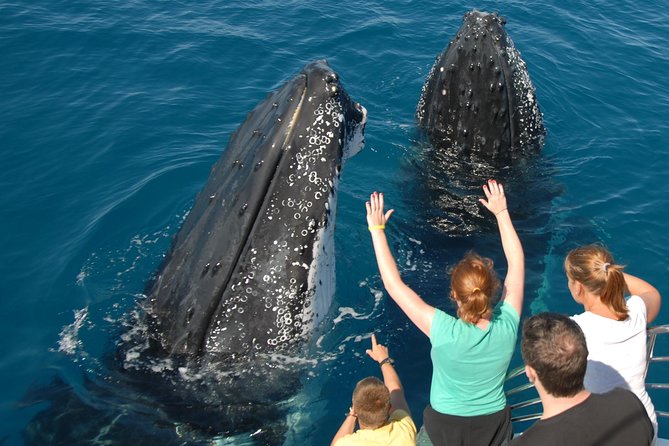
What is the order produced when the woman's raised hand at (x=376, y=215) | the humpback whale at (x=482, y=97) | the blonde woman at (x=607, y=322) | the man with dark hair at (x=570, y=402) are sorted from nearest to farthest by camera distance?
the man with dark hair at (x=570, y=402), the blonde woman at (x=607, y=322), the woman's raised hand at (x=376, y=215), the humpback whale at (x=482, y=97)

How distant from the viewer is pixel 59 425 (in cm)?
596

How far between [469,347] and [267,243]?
2.26 meters

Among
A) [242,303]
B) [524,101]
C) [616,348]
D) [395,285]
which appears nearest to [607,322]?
[616,348]

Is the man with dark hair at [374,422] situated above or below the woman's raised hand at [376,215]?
below

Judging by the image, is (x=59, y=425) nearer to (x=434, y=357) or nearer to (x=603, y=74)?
(x=434, y=357)

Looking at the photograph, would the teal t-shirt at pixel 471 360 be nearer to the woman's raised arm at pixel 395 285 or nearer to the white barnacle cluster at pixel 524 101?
the woman's raised arm at pixel 395 285

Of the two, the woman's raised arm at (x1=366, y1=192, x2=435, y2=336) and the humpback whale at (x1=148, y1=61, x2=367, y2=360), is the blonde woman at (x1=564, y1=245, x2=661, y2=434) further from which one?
the humpback whale at (x1=148, y1=61, x2=367, y2=360)

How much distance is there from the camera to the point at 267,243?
6.12 meters

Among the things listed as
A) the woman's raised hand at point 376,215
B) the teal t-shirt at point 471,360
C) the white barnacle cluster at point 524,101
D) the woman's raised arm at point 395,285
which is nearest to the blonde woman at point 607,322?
the teal t-shirt at point 471,360

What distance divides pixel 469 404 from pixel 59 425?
12.3 ft

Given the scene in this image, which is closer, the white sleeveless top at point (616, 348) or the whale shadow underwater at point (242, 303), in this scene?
the white sleeveless top at point (616, 348)

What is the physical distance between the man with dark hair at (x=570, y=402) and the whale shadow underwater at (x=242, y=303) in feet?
8.80

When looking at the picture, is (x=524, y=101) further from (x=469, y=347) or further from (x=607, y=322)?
(x=469, y=347)

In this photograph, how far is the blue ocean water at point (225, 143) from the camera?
8.27 metres
